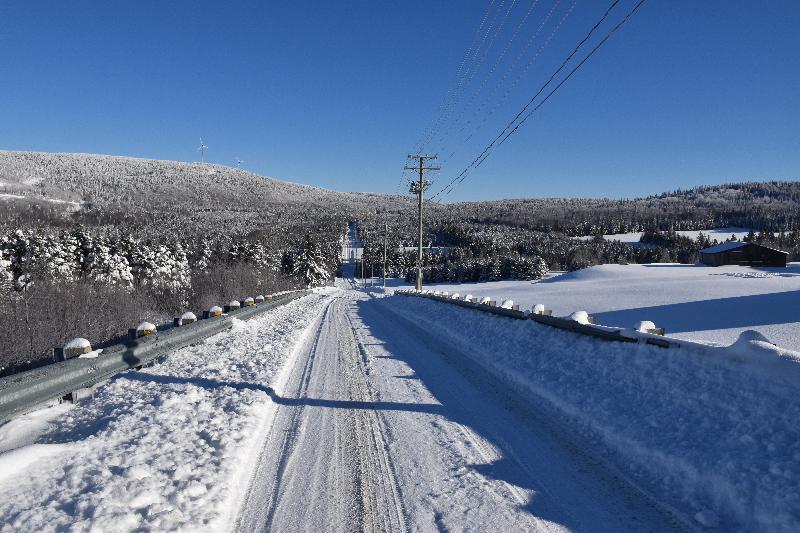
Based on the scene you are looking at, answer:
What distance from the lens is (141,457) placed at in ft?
13.7

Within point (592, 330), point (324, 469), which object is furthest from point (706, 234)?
point (324, 469)

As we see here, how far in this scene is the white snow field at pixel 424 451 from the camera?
→ 3.51 meters

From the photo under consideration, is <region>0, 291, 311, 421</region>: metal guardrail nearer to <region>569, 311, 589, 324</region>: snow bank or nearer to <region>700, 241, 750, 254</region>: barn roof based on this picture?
<region>569, 311, 589, 324</region>: snow bank

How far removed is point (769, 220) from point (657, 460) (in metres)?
233

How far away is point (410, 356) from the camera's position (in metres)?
9.76

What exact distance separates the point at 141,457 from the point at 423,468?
249 cm

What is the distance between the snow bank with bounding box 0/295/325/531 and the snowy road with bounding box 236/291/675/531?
0.94 ft

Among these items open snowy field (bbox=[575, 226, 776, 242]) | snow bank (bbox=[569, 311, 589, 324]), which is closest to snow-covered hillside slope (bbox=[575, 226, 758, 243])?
open snowy field (bbox=[575, 226, 776, 242])

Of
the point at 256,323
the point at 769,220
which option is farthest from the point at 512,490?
the point at 769,220

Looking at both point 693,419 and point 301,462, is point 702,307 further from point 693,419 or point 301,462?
point 301,462

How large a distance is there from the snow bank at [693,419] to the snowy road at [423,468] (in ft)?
1.25

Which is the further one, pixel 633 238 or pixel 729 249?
pixel 633 238

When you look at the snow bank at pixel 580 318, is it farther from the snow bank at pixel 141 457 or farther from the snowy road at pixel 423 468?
the snow bank at pixel 141 457

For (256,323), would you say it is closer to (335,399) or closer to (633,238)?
(335,399)
